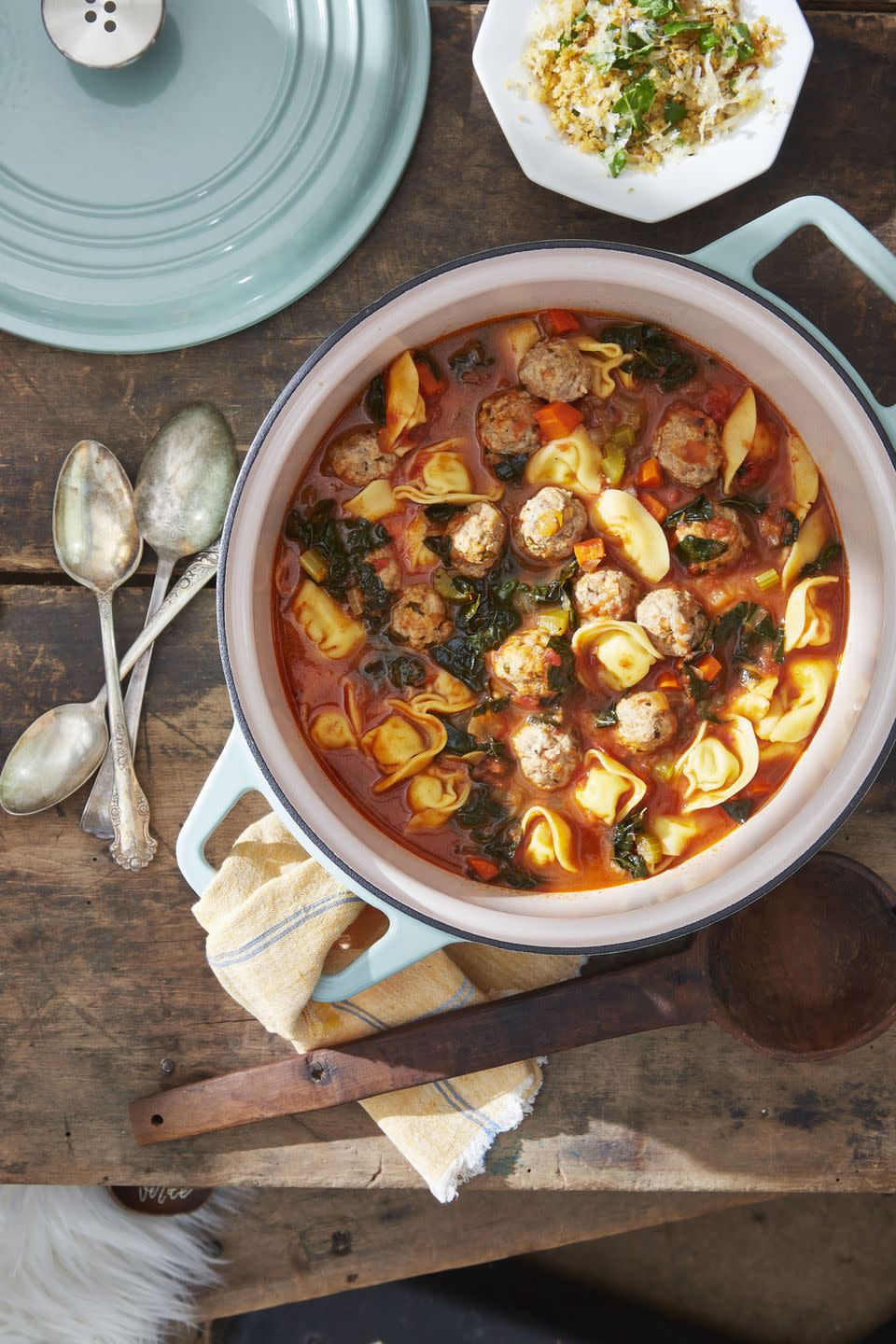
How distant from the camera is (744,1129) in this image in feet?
10.8

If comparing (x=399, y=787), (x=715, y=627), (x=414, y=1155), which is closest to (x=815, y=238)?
(x=715, y=627)

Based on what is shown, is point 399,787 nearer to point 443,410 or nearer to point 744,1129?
point 443,410

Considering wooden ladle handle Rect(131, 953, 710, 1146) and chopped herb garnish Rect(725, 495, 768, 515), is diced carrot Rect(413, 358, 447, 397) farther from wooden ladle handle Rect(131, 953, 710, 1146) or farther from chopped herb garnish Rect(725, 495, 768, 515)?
Result: wooden ladle handle Rect(131, 953, 710, 1146)

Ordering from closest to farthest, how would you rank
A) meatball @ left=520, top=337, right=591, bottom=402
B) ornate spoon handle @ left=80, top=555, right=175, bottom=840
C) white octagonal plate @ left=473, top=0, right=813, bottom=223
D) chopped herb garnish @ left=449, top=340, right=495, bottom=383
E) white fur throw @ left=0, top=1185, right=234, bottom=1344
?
white octagonal plate @ left=473, top=0, right=813, bottom=223, meatball @ left=520, top=337, right=591, bottom=402, chopped herb garnish @ left=449, top=340, right=495, bottom=383, ornate spoon handle @ left=80, top=555, right=175, bottom=840, white fur throw @ left=0, top=1185, right=234, bottom=1344

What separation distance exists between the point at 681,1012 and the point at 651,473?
154 centimetres

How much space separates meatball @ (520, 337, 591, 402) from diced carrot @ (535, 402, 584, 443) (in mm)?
22

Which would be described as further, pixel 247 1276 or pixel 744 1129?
pixel 247 1276

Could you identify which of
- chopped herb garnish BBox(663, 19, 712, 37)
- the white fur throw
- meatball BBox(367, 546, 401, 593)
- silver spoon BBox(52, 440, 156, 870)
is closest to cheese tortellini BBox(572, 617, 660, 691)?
meatball BBox(367, 546, 401, 593)

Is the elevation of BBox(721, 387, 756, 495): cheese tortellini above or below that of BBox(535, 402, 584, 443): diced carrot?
below

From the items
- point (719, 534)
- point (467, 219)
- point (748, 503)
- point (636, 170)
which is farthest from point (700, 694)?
point (467, 219)

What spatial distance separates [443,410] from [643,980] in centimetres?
174

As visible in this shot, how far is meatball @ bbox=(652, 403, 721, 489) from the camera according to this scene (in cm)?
301

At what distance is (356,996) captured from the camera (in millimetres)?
3107

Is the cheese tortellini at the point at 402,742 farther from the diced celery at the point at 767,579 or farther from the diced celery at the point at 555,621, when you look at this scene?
the diced celery at the point at 767,579
